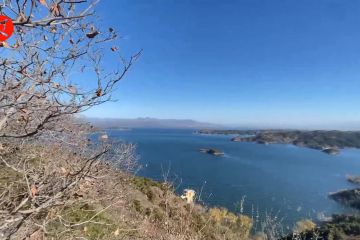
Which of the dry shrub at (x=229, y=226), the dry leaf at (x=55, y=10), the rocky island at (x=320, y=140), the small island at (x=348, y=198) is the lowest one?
the small island at (x=348, y=198)

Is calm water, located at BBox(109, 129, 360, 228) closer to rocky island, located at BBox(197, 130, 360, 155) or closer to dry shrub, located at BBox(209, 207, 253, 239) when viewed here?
dry shrub, located at BBox(209, 207, 253, 239)

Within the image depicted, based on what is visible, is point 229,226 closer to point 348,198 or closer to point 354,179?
point 348,198

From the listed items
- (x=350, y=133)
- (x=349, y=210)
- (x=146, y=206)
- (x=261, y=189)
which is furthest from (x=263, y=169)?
(x=350, y=133)

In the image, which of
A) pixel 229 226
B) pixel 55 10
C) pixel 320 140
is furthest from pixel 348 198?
pixel 320 140

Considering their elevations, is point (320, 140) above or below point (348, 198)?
above

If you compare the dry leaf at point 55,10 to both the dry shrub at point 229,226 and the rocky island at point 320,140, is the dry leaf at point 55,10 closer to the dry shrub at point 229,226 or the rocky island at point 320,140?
the dry shrub at point 229,226

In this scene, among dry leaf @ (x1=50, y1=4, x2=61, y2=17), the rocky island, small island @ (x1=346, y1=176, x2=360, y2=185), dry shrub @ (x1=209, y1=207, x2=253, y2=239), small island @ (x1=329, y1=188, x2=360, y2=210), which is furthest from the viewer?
the rocky island

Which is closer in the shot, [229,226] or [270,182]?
[229,226]

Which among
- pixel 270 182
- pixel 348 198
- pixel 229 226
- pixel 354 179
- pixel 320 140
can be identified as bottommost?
pixel 348 198

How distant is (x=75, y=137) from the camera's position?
4887 mm

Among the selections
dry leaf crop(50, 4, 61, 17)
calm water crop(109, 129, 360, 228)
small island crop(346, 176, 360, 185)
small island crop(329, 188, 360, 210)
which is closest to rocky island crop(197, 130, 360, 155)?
calm water crop(109, 129, 360, 228)

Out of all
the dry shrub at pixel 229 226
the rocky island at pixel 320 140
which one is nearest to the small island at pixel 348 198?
the dry shrub at pixel 229 226

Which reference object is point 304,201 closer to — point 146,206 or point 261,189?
point 261,189

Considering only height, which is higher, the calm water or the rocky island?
the rocky island
